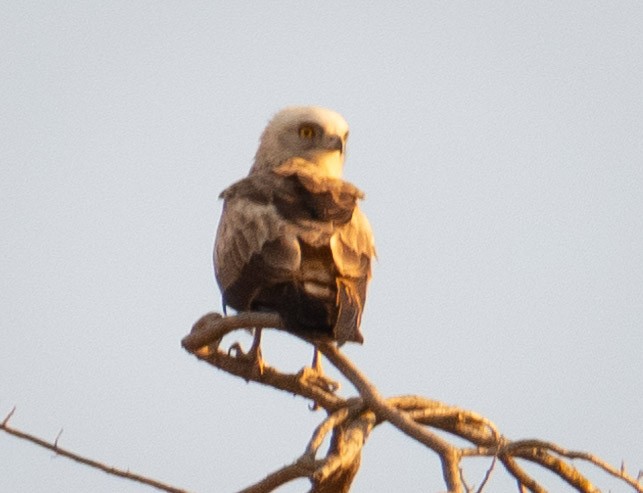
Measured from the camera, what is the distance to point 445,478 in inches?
261

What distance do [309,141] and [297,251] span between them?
324cm

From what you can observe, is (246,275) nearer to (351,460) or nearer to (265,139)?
(351,460)

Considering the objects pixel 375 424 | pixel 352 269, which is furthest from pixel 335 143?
pixel 375 424

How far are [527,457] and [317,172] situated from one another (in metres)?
4.26

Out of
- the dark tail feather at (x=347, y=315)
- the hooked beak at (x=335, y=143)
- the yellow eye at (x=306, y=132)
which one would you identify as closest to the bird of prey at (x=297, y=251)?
the dark tail feather at (x=347, y=315)

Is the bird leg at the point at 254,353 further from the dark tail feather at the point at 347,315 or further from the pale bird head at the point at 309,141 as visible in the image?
the pale bird head at the point at 309,141

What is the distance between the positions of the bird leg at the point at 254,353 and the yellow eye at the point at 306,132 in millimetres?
2812

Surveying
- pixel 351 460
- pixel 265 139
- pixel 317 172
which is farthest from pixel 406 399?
pixel 265 139

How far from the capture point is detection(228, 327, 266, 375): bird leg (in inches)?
345

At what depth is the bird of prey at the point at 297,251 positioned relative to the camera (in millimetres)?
8180

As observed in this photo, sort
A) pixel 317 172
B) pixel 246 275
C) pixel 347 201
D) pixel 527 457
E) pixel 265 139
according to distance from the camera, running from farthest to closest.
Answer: pixel 265 139 → pixel 317 172 → pixel 347 201 → pixel 246 275 → pixel 527 457

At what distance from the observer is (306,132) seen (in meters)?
11.7

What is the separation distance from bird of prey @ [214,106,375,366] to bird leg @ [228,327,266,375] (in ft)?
0.07

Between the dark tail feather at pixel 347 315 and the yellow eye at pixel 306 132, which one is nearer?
the dark tail feather at pixel 347 315
